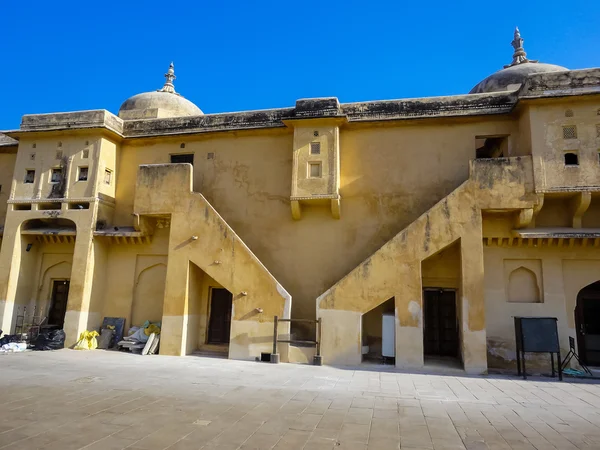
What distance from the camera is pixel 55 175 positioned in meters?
15.8

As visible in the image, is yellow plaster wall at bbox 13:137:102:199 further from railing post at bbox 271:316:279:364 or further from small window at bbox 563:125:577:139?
small window at bbox 563:125:577:139

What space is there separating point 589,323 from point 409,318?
5.84m

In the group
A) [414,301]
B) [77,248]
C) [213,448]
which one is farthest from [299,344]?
[77,248]

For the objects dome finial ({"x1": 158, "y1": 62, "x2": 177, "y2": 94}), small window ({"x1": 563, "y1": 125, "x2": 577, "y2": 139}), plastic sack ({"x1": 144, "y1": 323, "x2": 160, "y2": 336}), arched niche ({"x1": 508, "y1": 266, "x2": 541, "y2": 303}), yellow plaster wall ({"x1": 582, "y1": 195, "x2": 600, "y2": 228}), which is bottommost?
plastic sack ({"x1": 144, "y1": 323, "x2": 160, "y2": 336})

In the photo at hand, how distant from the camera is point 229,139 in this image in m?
15.7

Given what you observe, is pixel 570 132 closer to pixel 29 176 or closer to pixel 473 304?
pixel 473 304

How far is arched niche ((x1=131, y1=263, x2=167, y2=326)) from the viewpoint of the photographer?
15055 millimetres

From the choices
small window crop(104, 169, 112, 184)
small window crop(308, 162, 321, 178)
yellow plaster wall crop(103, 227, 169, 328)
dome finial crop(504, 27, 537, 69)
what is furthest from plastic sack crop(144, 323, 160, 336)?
dome finial crop(504, 27, 537, 69)

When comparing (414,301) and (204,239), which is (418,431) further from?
(204,239)

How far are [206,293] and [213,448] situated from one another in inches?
383

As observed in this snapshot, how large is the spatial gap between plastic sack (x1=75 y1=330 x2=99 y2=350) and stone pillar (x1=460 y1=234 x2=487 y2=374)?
1210 cm

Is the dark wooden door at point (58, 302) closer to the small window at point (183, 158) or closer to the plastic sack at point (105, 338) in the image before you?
the plastic sack at point (105, 338)

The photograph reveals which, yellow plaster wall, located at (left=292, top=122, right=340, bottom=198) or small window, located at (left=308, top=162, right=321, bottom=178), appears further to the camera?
small window, located at (left=308, top=162, right=321, bottom=178)

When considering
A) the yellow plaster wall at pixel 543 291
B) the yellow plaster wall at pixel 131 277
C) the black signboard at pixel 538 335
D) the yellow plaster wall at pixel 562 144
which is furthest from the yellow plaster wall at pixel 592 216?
the yellow plaster wall at pixel 131 277
